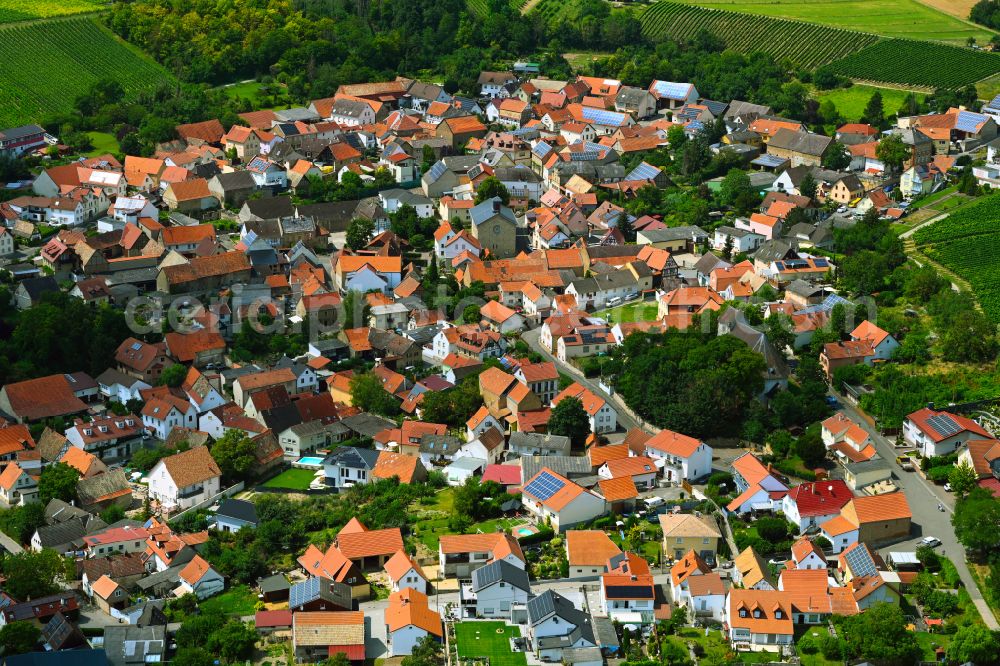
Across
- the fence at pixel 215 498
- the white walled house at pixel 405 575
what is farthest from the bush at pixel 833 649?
the fence at pixel 215 498

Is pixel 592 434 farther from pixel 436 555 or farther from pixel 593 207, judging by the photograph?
pixel 593 207

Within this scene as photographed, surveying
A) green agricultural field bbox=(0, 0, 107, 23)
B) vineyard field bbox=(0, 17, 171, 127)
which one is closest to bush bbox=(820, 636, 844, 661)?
vineyard field bbox=(0, 17, 171, 127)

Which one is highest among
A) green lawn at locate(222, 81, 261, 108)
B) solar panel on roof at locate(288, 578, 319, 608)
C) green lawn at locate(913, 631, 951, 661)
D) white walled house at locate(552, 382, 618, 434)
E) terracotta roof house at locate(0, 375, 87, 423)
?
green lawn at locate(913, 631, 951, 661)

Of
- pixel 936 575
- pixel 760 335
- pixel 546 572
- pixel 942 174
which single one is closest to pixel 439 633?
pixel 546 572

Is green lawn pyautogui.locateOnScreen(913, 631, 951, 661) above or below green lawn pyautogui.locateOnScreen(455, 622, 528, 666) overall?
above

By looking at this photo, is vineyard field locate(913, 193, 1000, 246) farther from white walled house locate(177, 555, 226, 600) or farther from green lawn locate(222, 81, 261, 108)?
green lawn locate(222, 81, 261, 108)
